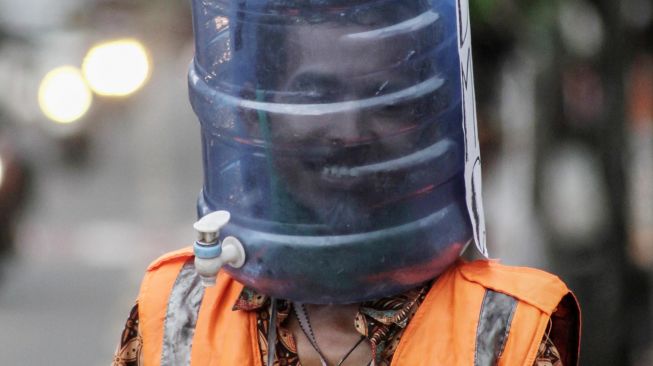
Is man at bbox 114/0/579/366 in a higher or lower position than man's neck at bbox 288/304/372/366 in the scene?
higher

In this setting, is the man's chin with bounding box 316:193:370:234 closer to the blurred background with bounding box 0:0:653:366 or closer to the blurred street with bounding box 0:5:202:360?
the blurred background with bounding box 0:0:653:366

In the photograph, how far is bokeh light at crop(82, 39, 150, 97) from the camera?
13547mm

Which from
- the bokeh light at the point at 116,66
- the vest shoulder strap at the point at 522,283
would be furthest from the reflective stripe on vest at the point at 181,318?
the bokeh light at the point at 116,66

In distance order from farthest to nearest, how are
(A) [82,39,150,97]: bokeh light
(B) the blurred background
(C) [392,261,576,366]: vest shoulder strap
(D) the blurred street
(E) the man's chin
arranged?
1. (A) [82,39,150,97]: bokeh light
2. (D) the blurred street
3. (B) the blurred background
4. (C) [392,261,576,366]: vest shoulder strap
5. (E) the man's chin

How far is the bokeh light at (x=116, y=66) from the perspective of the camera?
13.5m

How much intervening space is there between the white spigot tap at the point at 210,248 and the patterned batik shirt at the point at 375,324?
0.33m

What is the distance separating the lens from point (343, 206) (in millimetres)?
3197

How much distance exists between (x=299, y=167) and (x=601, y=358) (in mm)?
4172

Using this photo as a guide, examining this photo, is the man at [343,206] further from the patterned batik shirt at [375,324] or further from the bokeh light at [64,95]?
the bokeh light at [64,95]

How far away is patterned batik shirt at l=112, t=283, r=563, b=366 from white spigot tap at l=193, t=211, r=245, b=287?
33 cm

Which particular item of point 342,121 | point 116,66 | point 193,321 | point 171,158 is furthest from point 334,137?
point 171,158

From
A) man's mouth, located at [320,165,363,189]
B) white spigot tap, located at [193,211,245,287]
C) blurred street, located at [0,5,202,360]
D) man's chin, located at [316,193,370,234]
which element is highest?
man's mouth, located at [320,165,363,189]

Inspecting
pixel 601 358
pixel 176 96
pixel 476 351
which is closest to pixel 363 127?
pixel 476 351

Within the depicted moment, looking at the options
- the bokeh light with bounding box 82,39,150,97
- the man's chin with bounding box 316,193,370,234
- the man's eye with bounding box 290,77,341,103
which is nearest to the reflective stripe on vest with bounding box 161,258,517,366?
the man's chin with bounding box 316,193,370,234
